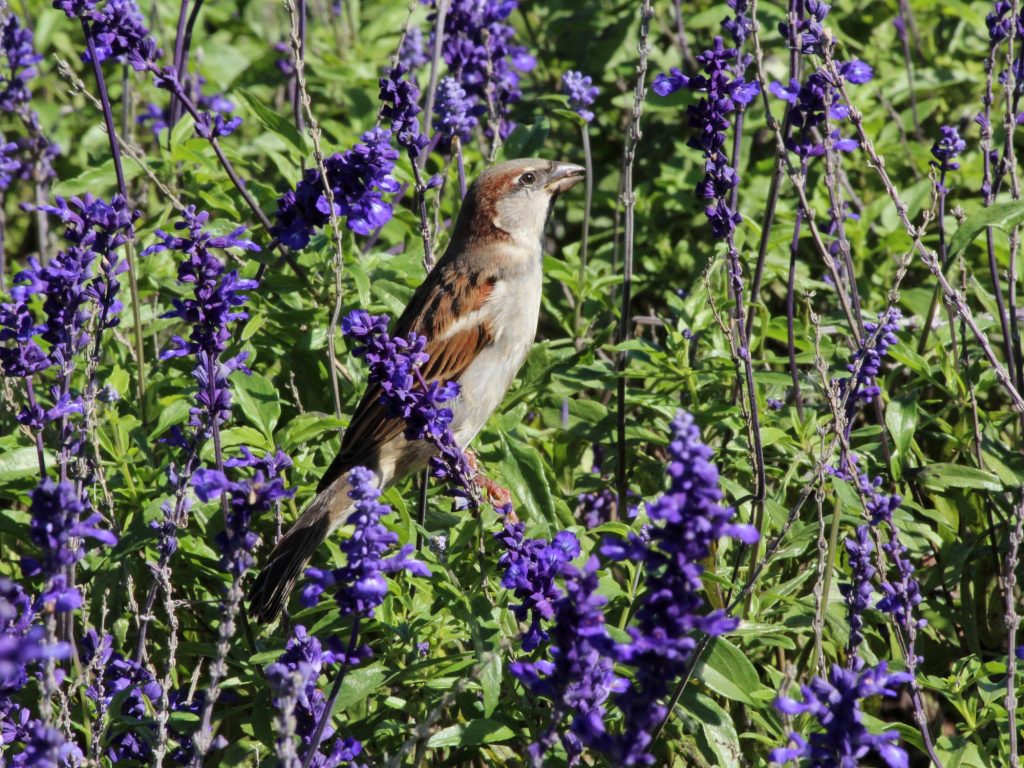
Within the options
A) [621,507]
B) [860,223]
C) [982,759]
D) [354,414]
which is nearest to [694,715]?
[982,759]

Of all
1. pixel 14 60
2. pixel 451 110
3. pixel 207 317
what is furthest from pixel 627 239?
pixel 14 60

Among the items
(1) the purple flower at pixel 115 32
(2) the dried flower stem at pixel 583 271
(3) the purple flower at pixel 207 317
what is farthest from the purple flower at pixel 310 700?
(2) the dried flower stem at pixel 583 271

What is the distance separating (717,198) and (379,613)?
1.29 meters

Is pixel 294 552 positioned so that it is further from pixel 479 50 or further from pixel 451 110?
pixel 479 50

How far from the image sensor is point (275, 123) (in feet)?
13.6

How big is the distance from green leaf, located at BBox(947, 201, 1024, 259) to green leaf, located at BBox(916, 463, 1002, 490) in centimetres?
61

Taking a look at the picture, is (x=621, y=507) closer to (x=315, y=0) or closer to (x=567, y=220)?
(x=567, y=220)

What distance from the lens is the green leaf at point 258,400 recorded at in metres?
3.47

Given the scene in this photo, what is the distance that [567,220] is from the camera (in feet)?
18.9

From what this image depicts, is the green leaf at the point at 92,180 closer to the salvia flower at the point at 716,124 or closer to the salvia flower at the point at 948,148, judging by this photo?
the salvia flower at the point at 716,124

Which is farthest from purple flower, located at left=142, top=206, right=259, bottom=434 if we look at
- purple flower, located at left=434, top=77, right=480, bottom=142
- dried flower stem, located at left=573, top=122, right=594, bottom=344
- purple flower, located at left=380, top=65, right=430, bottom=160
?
dried flower stem, located at left=573, top=122, right=594, bottom=344

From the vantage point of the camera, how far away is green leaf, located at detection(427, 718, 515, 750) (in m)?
2.77

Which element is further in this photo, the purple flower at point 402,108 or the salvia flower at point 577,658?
the purple flower at point 402,108

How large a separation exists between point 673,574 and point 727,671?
3.32 feet
